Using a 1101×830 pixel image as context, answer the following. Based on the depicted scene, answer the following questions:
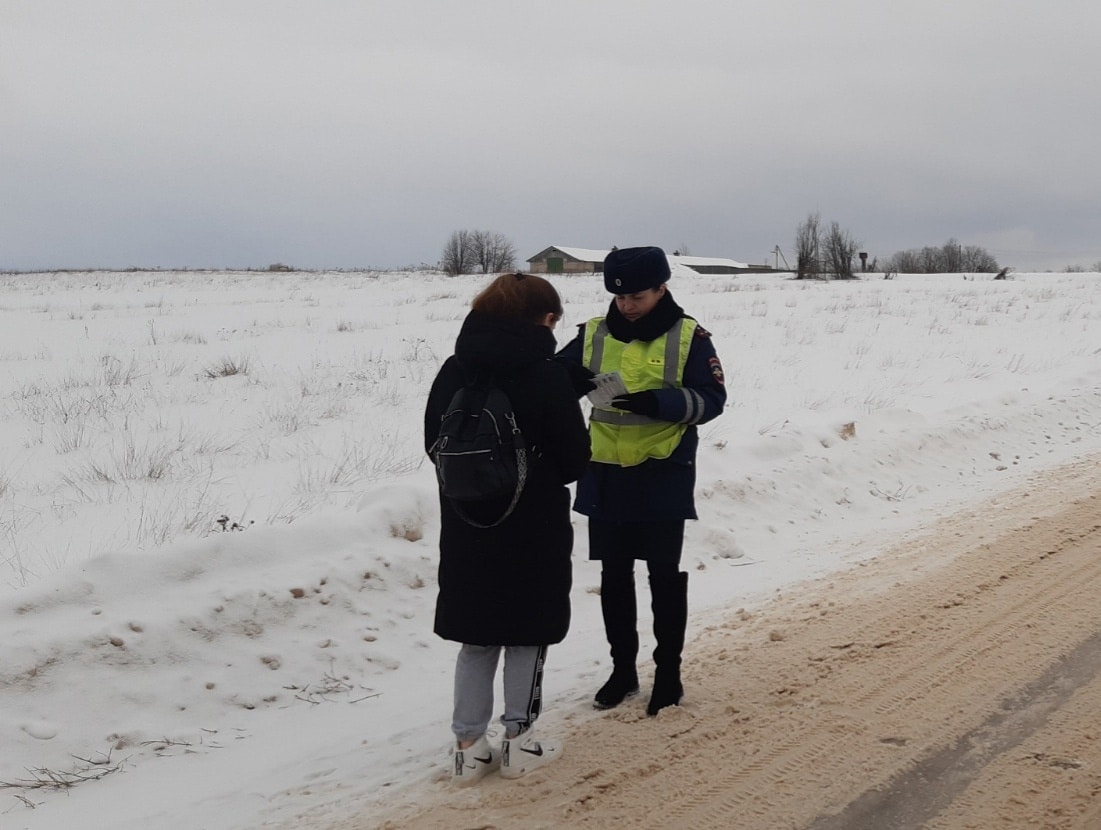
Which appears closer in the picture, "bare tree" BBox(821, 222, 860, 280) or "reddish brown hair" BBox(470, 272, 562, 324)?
"reddish brown hair" BBox(470, 272, 562, 324)

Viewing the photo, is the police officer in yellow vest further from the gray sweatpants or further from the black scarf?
the gray sweatpants

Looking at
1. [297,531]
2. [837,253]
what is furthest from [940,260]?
[297,531]

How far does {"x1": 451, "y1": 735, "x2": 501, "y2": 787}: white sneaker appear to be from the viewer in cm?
346

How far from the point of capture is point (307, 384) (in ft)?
37.5

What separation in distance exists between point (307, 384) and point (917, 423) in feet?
23.1

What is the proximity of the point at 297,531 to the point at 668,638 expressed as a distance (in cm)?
238

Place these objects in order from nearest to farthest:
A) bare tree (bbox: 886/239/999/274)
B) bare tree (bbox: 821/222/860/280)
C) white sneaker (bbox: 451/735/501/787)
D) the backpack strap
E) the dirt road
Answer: the dirt road → the backpack strap → white sneaker (bbox: 451/735/501/787) → bare tree (bbox: 821/222/860/280) → bare tree (bbox: 886/239/999/274)

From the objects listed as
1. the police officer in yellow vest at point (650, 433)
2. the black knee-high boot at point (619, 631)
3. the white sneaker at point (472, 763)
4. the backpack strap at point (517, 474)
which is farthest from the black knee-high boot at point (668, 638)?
the backpack strap at point (517, 474)

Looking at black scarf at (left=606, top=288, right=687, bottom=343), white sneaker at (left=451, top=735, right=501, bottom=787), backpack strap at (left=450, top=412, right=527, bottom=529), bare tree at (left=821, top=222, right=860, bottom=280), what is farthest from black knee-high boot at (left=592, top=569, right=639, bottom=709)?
bare tree at (left=821, top=222, right=860, bottom=280)

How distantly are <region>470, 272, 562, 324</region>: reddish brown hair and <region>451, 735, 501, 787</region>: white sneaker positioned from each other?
5.26ft

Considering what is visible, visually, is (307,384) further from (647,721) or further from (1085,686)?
(1085,686)

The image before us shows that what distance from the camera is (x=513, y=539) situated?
3387mm

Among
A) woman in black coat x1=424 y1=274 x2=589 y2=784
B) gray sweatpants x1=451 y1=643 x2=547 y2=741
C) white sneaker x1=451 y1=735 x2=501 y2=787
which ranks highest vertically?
woman in black coat x1=424 y1=274 x2=589 y2=784

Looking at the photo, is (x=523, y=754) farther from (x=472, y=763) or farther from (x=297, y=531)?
(x=297, y=531)
